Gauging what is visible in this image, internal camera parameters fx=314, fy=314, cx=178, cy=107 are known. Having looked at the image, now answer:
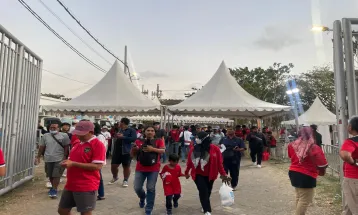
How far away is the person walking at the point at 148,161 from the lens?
16.9 feet

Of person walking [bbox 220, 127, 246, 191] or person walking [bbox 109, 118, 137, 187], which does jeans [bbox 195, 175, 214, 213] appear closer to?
person walking [bbox 220, 127, 246, 191]

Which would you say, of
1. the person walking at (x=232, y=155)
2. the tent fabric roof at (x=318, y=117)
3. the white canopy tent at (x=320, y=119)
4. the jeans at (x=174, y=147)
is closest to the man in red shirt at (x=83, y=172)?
the person walking at (x=232, y=155)

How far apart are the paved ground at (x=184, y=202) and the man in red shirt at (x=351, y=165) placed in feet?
7.59

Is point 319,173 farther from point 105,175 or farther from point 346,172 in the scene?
point 105,175

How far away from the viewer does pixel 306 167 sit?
4.31m

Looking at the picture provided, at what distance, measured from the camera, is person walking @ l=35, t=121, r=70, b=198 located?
645 centimetres

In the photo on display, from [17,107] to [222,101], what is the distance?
9667 millimetres

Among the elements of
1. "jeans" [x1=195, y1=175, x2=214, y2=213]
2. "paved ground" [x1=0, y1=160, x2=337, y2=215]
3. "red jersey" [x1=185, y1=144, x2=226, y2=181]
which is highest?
"red jersey" [x1=185, y1=144, x2=226, y2=181]

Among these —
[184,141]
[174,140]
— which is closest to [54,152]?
[184,141]

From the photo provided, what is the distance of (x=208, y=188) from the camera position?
5.33 m

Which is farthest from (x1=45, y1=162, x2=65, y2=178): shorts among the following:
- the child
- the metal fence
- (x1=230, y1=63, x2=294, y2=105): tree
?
(x1=230, y1=63, x2=294, y2=105): tree

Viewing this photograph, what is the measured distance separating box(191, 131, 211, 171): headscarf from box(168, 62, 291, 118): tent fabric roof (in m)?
9.13

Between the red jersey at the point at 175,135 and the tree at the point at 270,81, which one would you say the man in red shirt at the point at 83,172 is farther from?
the tree at the point at 270,81

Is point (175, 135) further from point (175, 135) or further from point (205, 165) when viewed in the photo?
point (205, 165)
